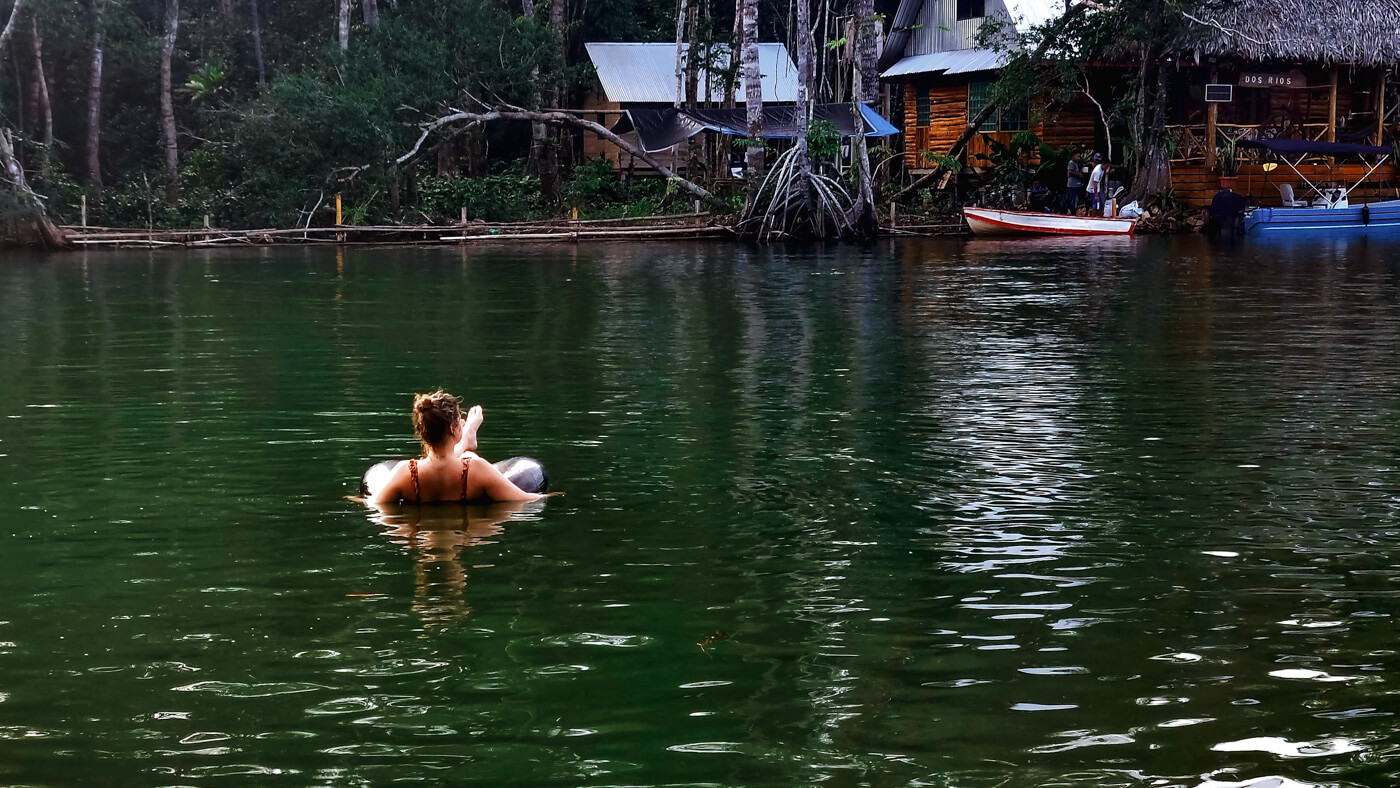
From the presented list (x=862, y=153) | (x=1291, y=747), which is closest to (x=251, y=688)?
(x=1291, y=747)

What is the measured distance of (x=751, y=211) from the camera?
36.5m

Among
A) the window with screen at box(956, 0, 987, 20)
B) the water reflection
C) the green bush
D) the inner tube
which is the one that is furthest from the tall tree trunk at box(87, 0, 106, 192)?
the water reflection

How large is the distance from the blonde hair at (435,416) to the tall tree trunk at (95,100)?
119 ft

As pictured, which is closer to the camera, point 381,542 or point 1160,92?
point 381,542

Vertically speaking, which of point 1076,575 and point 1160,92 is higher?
point 1160,92

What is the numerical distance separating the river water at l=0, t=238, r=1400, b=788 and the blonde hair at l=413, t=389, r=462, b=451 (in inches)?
18.4

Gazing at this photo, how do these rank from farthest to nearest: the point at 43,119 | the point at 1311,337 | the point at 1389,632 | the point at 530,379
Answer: the point at 43,119 → the point at 1311,337 → the point at 530,379 → the point at 1389,632

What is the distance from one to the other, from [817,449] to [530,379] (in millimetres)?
4205

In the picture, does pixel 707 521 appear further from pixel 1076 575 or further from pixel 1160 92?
pixel 1160 92

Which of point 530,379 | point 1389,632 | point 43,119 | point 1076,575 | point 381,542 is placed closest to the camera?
point 1389,632

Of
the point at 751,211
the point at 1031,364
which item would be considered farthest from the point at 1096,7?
the point at 1031,364

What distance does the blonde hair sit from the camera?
8.48 metres

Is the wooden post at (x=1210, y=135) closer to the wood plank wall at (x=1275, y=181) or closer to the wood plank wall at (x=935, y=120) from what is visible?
the wood plank wall at (x=1275, y=181)

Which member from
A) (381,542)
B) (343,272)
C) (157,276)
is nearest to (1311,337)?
(381,542)
